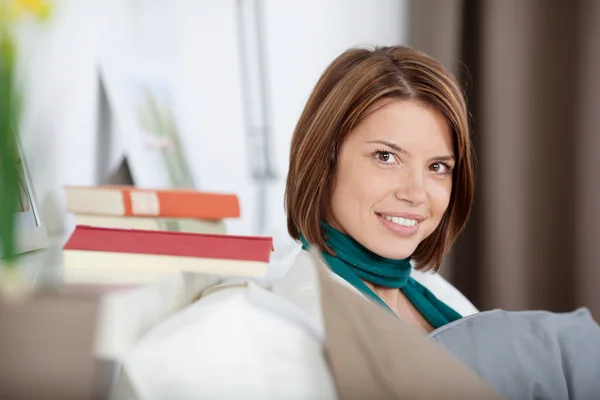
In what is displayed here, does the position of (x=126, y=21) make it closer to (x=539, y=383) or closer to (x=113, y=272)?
(x=113, y=272)

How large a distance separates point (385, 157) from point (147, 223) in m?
0.45

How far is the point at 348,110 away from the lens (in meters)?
1.13

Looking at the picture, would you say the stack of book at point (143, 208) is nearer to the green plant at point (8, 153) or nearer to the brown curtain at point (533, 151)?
the green plant at point (8, 153)

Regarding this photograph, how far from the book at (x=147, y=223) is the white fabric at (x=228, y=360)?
542 mm

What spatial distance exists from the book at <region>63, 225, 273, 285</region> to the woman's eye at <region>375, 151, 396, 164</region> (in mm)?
313

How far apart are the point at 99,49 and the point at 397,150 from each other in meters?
0.98

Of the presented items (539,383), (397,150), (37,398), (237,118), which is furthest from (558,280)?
(37,398)

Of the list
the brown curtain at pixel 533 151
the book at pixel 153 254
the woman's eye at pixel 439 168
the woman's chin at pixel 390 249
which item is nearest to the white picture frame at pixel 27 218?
the book at pixel 153 254

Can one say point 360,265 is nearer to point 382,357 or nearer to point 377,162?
point 377,162

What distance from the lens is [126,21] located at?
6.22ft

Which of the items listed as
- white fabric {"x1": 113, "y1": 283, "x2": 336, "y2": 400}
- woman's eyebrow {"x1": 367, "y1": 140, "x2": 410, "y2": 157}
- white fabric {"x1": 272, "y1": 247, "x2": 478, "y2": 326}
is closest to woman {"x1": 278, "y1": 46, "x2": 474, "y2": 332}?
woman's eyebrow {"x1": 367, "y1": 140, "x2": 410, "y2": 157}

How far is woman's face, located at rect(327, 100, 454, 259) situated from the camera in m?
1.11

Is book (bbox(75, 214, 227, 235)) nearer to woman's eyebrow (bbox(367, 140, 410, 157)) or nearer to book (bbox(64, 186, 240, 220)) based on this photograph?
book (bbox(64, 186, 240, 220))

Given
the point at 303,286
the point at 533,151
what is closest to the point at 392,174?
the point at 303,286
